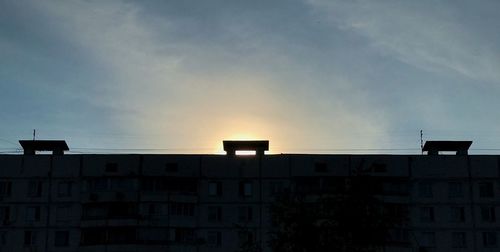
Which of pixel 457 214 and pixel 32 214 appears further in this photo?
pixel 32 214

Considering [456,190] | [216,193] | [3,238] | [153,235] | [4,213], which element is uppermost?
[456,190]

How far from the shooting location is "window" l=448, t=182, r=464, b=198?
77625 millimetres

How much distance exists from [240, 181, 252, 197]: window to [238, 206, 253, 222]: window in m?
1.43

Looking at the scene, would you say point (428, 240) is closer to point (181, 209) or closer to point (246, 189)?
point (246, 189)

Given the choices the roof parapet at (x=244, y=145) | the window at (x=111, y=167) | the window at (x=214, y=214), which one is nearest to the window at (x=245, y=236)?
the window at (x=214, y=214)

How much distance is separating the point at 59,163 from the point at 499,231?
48125mm

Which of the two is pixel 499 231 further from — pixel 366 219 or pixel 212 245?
pixel 366 219

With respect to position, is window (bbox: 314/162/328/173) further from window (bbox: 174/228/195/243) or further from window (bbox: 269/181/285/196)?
window (bbox: 174/228/195/243)

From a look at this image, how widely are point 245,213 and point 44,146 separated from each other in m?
24.4

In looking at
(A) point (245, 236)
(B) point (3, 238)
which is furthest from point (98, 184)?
(A) point (245, 236)

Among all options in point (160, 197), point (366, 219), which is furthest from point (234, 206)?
point (366, 219)

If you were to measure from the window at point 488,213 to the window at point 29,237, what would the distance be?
48283 mm

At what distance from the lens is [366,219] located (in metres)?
31.4

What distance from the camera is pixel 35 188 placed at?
78.0 metres
